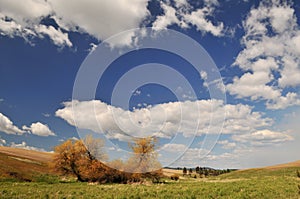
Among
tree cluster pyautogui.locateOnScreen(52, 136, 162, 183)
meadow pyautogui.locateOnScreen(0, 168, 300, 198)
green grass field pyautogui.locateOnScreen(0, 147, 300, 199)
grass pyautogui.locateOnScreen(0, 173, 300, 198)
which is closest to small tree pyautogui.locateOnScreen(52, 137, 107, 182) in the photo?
tree cluster pyautogui.locateOnScreen(52, 136, 162, 183)

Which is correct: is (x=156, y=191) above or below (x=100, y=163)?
below

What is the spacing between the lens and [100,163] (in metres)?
46.8

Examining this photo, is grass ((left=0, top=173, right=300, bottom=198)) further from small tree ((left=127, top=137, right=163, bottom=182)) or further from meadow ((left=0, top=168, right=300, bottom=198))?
small tree ((left=127, top=137, right=163, bottom=182))

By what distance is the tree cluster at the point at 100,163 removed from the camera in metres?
45.9

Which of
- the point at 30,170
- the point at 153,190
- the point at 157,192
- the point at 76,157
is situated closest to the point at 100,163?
the point at 76,157

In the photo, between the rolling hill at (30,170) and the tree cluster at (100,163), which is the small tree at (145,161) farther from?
the rolling hill at (30,170)

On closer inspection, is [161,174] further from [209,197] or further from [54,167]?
[209,197]

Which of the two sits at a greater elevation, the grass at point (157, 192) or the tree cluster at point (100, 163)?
the tree cluster at point (100, 163)

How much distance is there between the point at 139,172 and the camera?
45.9 meters

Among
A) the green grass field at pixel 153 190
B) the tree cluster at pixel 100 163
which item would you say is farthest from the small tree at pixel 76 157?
the green grass field at pixel 153 190

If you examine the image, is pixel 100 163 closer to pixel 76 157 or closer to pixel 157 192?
pixel 76 157

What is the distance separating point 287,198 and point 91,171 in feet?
104

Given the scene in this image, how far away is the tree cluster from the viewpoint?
45.9 metres

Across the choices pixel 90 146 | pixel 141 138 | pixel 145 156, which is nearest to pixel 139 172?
pixel 145 156
